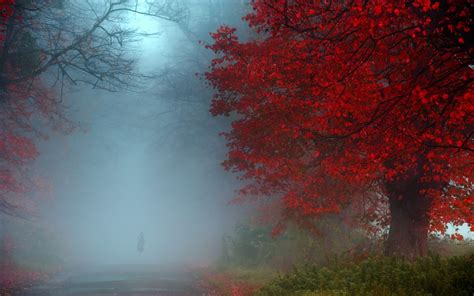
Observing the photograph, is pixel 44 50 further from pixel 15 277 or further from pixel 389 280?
pixel 389 280

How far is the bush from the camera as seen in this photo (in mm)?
8438

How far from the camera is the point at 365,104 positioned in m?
11.2

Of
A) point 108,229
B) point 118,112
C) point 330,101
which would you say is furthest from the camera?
point 108,229

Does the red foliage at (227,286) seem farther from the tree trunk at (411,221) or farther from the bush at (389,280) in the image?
the bush at (389,280)

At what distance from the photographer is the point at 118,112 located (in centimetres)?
5841

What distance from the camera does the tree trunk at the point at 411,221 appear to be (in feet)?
46.3

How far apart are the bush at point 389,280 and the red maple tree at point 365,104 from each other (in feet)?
5.16

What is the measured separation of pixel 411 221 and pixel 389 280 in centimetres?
541

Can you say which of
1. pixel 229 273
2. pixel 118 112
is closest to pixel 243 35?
pixel 229 273

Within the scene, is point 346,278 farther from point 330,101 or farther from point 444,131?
point 444,131

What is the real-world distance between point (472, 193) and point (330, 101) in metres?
5.39

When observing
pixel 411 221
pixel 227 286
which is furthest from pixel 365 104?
pixel 227 286

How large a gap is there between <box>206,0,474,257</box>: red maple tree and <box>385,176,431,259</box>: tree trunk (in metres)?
0.03

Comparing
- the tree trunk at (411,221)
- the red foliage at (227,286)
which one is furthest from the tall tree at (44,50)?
the tree trunk at (411,221)
